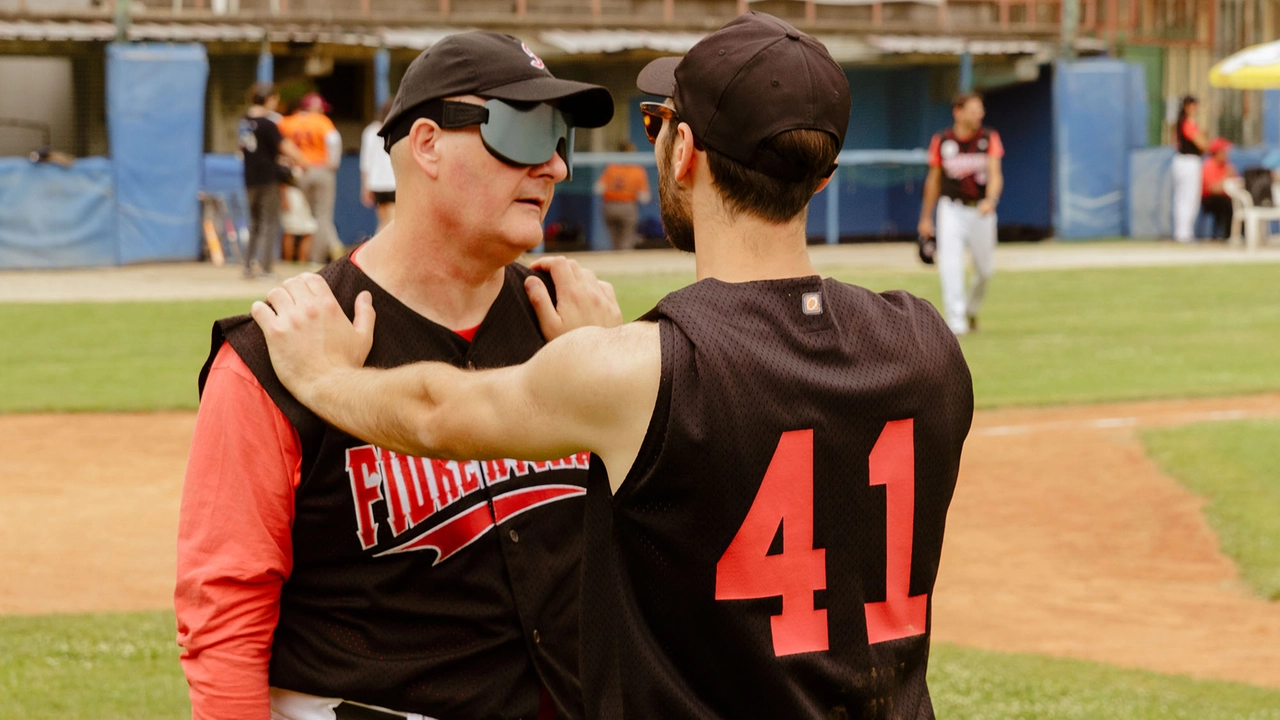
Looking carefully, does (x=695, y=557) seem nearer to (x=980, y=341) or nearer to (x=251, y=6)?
(x=980, y=341)

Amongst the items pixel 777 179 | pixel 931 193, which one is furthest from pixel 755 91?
pixel 931 193

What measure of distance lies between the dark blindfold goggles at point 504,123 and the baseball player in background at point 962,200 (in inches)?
465

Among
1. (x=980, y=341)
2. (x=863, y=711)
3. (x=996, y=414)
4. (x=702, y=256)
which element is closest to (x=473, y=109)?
(x=702, y=256)

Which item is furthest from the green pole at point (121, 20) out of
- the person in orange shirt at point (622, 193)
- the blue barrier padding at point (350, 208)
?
the person in orange shirt at point (622, 193)

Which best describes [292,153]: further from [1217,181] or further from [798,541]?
[798,541]

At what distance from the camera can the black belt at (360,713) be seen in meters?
2.62

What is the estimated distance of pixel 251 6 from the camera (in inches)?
982

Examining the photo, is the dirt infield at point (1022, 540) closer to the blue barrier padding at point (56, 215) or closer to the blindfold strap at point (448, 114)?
the blindfold strap at point (448, 114)

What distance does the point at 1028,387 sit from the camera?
11836mm

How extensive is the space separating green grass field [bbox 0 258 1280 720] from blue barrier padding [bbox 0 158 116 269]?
554cm

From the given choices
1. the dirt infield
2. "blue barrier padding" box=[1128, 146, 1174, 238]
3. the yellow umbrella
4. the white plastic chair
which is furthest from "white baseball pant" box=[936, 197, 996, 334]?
"blue barrier padding" box=[1128, 146, 1174, 238]

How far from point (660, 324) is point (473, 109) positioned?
0.75m

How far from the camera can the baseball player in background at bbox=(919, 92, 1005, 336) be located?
1420cm

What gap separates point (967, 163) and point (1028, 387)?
3.21m
